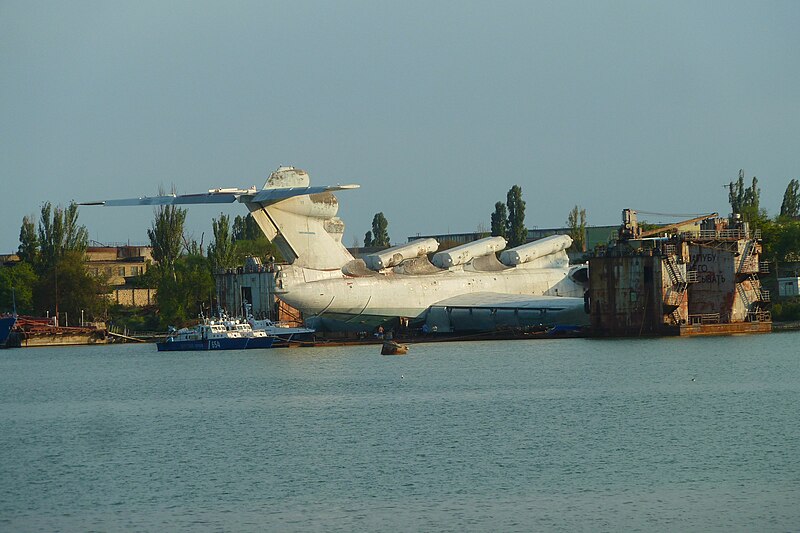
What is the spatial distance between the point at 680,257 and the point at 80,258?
56.3 m

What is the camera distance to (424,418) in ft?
133

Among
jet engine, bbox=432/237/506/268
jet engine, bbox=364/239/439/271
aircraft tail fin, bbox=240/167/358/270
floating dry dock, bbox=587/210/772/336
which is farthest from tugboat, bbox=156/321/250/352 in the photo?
floating dry dock, bbox=587/210/772/336

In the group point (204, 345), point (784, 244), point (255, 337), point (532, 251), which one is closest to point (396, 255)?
point (255, 337)

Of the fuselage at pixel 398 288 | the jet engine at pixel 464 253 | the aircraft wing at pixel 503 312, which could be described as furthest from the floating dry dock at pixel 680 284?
the jet engine at pixel 464 253

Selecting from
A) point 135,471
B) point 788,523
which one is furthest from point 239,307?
point 788,523

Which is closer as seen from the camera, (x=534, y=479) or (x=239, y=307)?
(x=534, y=479)

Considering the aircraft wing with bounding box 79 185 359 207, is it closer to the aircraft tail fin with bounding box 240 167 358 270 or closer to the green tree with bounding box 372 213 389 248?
the aircraft tail fin with bounding box 240 167 358 270

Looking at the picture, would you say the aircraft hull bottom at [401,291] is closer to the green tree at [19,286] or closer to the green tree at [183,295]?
the green tree at [183,295]

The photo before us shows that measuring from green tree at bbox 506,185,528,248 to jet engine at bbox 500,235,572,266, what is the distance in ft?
114

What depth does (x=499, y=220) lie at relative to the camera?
141000 mm

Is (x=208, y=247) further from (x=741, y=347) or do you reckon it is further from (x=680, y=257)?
(x=741, y=347)

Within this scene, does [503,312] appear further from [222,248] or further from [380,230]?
[380,230]

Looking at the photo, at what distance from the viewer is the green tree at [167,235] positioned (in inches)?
4695

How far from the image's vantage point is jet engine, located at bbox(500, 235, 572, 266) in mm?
97875
